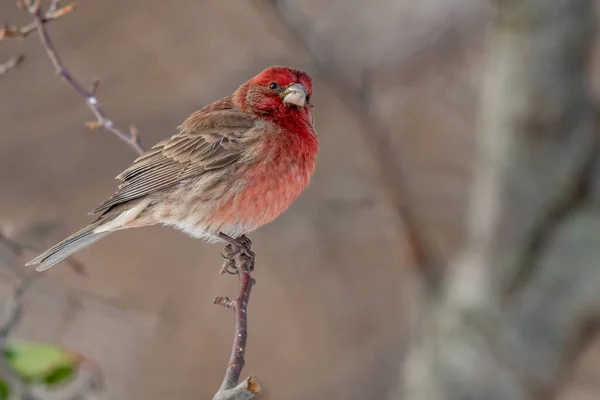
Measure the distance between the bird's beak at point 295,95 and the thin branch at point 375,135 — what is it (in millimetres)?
1526

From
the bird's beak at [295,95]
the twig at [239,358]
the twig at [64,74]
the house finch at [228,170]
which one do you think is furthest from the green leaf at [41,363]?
the bird's beak at [295,95]

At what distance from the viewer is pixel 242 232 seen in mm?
4254

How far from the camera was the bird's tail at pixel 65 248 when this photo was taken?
3.94 m

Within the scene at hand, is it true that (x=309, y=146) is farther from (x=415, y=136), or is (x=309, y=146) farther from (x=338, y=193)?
(x=415, y=136)

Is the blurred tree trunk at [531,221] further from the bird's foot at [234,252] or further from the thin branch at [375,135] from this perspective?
the bird's foot at [234,252]

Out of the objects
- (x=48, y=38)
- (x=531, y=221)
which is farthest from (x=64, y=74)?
(x=531, y=221)

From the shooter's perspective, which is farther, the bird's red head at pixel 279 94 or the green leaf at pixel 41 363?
the bird's red head at pixel 279 94

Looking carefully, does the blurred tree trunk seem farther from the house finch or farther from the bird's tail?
the bird's tail

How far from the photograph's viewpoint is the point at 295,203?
8562 mm

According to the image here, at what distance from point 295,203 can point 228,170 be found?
4.19 meters

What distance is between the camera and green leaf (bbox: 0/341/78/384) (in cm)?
282

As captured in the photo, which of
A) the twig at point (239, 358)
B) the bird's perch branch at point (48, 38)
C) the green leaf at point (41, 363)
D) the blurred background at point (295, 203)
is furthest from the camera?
the blurred background at point (295, 203)

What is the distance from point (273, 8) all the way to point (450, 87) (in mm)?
3536

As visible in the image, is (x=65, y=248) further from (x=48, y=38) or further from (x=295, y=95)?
(x=295, y=95)
